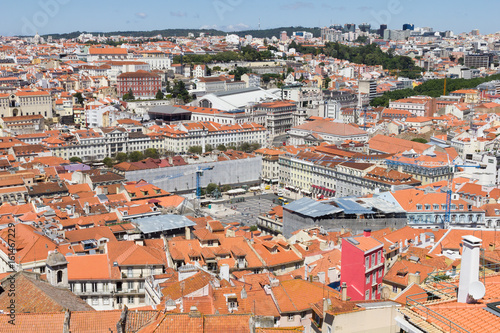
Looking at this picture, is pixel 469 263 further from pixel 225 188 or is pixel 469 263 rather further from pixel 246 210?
pixel 225 188

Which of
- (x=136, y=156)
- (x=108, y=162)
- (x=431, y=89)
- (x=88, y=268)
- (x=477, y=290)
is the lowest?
(x=108, y=162)

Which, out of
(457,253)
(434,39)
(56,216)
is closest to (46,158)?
(56,216)

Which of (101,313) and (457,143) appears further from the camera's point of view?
(457,143)

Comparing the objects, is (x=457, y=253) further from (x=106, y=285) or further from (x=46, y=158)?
(x=46, y=158)

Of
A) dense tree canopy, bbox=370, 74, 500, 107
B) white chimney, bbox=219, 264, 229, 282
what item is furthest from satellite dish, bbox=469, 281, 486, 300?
dense tree canopy, bbox=370, 74, 500, 107

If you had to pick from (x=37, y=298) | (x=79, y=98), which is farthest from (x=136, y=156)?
(x=37, y=298)
